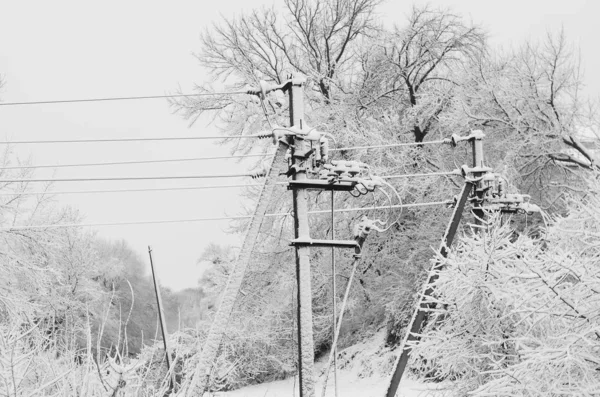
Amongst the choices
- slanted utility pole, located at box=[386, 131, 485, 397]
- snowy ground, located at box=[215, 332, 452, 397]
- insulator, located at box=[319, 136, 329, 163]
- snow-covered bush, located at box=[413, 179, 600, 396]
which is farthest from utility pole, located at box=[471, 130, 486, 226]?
snowy ground, located at box=[215, 332, 452, 397]

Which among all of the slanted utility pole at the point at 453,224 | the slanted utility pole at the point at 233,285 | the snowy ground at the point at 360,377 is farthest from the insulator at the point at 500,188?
the snowy ground at the point at 360,377

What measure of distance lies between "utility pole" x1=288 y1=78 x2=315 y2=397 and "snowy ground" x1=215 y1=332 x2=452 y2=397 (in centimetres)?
891

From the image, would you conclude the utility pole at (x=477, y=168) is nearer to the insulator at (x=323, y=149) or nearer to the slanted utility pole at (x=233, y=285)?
the insulator at (x=323, y=149)

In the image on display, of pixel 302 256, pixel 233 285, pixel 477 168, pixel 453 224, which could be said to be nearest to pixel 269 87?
pixel 302 256

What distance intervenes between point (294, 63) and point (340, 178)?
1613cm

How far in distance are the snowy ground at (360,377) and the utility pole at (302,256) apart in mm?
8906

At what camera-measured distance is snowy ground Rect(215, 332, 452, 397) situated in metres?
16.0

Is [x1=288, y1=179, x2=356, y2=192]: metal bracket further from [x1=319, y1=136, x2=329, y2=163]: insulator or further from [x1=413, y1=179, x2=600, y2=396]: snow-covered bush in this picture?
[x1=413, y1=179, x2=600, y2=396]: snow-covered bush

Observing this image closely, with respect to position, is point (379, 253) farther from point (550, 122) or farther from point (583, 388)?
point (583, 388)

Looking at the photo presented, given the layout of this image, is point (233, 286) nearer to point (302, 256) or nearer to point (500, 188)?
point (302, 256)

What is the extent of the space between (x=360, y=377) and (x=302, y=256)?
12899 millimetres

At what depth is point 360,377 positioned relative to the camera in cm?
1823

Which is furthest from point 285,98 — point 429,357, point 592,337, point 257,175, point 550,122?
point 550,122

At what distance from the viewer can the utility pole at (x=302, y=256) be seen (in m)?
6.07
